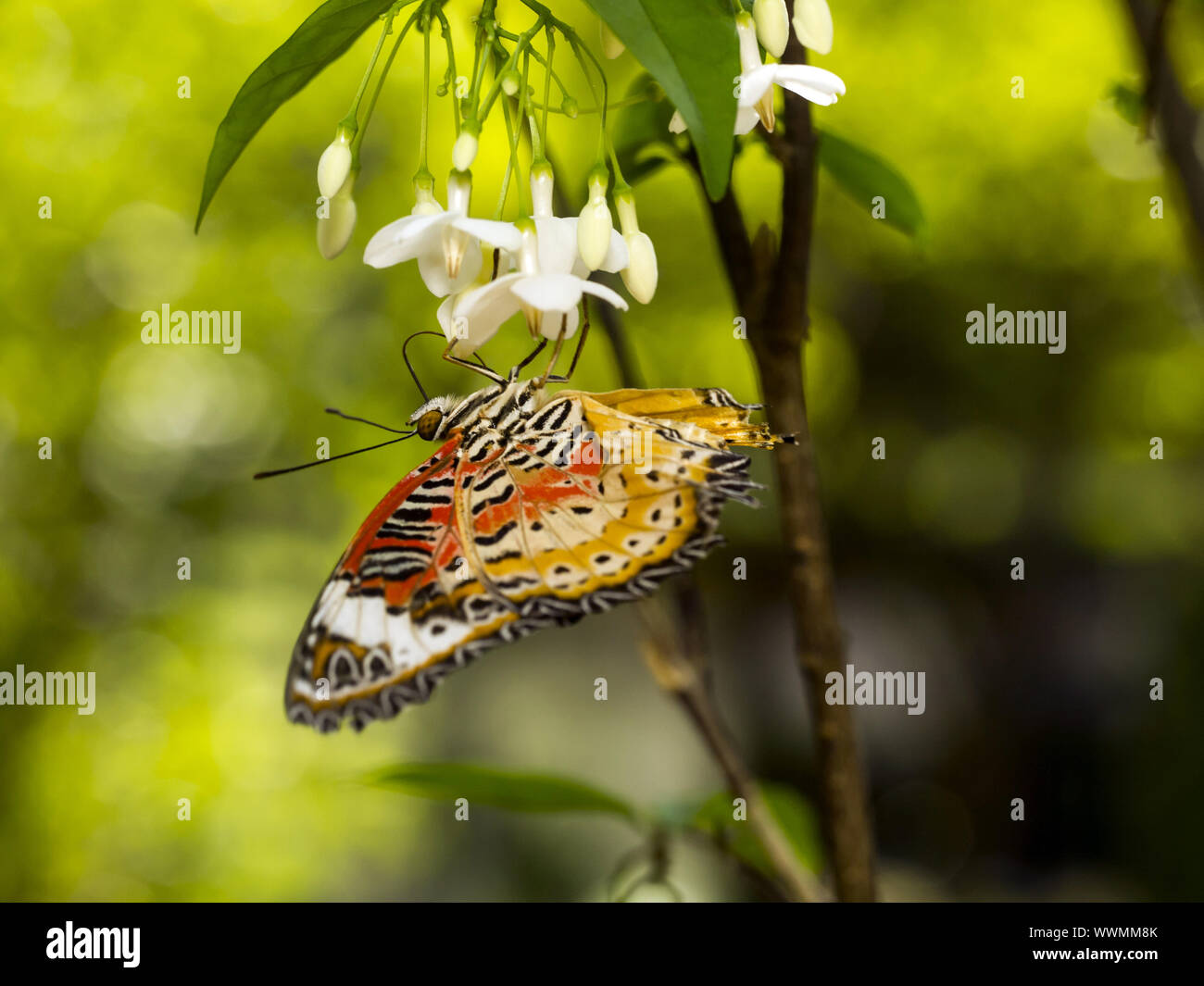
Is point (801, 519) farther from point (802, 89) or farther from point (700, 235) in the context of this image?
point (700, 235)

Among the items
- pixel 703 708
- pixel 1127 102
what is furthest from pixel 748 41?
pixel 1127 102

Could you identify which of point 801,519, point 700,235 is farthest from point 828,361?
point 801,519

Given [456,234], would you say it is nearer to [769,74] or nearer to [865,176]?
[769,74]

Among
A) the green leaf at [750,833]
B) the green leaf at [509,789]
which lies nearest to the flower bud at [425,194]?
the green leaf at [509,789]

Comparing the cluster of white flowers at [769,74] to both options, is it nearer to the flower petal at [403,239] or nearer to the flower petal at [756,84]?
the flower petal at [756,84]

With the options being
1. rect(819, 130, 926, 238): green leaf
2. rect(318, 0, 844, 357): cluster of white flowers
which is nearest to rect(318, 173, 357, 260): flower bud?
rect(318, 0, 844, 357): cluster of white flowers

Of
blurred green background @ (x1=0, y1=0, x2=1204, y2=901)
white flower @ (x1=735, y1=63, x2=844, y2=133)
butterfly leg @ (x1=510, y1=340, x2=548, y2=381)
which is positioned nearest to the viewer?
white flower @ (x1=735, y1=63, x2=844, y2=133)

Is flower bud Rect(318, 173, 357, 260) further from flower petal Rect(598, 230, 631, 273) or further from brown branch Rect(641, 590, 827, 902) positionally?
brown branch Rect(641, 590, 827, 902)
